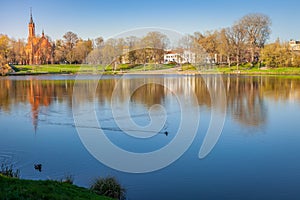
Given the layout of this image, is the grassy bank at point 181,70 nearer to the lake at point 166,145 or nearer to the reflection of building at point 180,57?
the reflection of building at point 180,57

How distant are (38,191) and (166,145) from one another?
27.3ft

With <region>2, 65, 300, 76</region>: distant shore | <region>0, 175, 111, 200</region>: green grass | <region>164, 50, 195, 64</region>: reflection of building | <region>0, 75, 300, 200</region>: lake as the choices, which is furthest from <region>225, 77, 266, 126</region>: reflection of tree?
<region>2, 65, 300, 76</region>: distant shore

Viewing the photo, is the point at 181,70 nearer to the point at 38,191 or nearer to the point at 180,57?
the point at 180,57

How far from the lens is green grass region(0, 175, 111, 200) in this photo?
20.1ft

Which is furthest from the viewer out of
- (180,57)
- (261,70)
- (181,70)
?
(181,70)

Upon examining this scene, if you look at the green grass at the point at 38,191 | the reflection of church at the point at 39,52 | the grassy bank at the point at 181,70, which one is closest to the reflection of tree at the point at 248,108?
the green grass at the point at 38,191

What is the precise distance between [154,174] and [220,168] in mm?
2267

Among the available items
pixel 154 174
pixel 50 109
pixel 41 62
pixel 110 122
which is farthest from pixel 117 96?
pixel 41 62

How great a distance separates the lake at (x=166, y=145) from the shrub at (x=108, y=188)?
30 centimetres

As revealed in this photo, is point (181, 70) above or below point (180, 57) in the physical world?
below

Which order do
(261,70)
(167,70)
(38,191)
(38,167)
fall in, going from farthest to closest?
(167,70)
(261,70)
(38,167)
(38,191)

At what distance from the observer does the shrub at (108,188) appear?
873 centimetres

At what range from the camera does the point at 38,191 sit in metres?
6.56

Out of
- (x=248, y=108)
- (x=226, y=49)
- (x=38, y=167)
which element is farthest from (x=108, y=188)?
(x=226, y=49)
